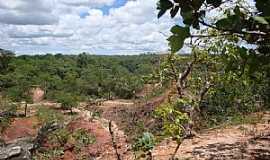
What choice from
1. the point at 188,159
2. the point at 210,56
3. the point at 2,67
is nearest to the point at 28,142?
the point at 210,56

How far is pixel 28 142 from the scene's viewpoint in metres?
23.2

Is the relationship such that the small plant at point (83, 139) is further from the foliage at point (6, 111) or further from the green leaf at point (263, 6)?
the green leaf at point (263, 6)

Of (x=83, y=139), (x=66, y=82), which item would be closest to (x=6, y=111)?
(x=66, y=82)

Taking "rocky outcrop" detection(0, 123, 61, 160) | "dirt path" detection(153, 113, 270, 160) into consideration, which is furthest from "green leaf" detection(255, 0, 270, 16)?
"rocky outcrop" detection(0, 123, 61, 160)

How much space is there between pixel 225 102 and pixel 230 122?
1623 mm

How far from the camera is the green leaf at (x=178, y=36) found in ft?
5.59

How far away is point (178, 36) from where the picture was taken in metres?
1.71

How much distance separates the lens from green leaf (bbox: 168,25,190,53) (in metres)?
1.70

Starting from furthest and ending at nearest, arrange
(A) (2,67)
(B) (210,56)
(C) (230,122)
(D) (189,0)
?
(A) (2,67)
(C) (230,122)
(B) (210,56)
(D) (189,0)

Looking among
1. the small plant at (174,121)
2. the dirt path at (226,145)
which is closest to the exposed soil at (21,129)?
the dirt path at (226,145)

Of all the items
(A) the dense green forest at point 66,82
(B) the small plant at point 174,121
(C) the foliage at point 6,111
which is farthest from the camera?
(A) the dense green forest at point 66,82

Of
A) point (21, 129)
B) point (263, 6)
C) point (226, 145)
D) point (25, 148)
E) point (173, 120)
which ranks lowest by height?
point (21, 129)

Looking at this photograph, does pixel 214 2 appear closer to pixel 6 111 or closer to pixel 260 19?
pixel 260 19

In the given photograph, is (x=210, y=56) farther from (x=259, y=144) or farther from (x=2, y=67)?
(x=2, y=67)
